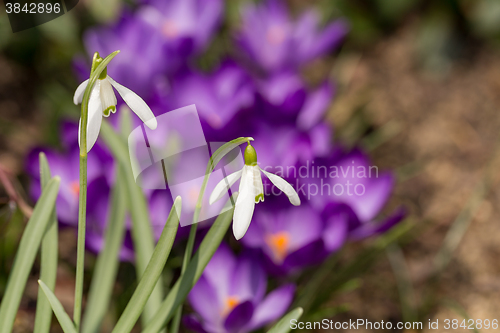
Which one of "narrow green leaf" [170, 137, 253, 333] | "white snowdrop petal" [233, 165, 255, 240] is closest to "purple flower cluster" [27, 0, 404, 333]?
"narrow green leaf" [170, 137, 253, 333]

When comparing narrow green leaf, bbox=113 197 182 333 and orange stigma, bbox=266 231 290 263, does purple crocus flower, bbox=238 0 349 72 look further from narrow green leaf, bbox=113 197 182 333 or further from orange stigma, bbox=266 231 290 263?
narrow green leaf, bbox=113 197 182 333

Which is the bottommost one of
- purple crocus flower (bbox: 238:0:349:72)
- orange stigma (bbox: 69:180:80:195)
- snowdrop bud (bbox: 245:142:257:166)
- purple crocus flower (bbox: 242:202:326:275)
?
purple crocus flower (bbox: 242:202:326:275)

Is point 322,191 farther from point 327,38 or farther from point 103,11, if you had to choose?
point 103,11

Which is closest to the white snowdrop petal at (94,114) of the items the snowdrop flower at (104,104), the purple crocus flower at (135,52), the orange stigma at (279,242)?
the snowdrop flower at (104,104)

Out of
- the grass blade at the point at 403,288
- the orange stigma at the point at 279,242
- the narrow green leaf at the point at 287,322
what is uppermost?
the narrow green leaf at the point at 287,322

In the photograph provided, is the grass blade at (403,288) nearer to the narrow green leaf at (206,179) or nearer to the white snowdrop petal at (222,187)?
the narrow green leaf at (206,179)

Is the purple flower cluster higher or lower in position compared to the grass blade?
higher

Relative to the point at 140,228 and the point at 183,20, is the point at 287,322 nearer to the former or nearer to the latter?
the point at 140,228
